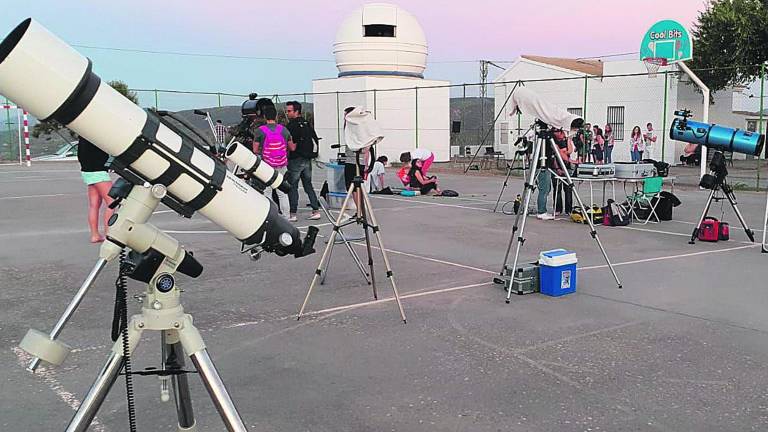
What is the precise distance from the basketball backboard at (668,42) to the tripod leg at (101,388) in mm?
17301

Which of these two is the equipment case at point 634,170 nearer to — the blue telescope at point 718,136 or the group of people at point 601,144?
the blue telescope at point 718,136

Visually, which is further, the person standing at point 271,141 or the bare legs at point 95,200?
the person standing at point 271,141

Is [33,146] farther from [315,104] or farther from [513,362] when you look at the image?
[513,362]

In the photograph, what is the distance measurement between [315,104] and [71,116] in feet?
96.2

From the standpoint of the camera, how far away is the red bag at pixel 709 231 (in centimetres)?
959

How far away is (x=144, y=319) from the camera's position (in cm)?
255

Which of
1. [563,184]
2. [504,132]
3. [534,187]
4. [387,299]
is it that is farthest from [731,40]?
[387,299]

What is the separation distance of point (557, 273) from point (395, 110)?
22842 mm

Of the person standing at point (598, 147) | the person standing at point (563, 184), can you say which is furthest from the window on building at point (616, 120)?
the person standing at point (563, 184)

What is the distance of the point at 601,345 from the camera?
5.19 metres

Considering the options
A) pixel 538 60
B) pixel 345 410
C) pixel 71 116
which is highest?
pixel 538 60

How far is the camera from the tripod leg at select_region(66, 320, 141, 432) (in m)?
2.48

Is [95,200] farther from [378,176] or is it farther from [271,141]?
[378,176]

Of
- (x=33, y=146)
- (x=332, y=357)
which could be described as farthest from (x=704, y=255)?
(x=33, y=146)
